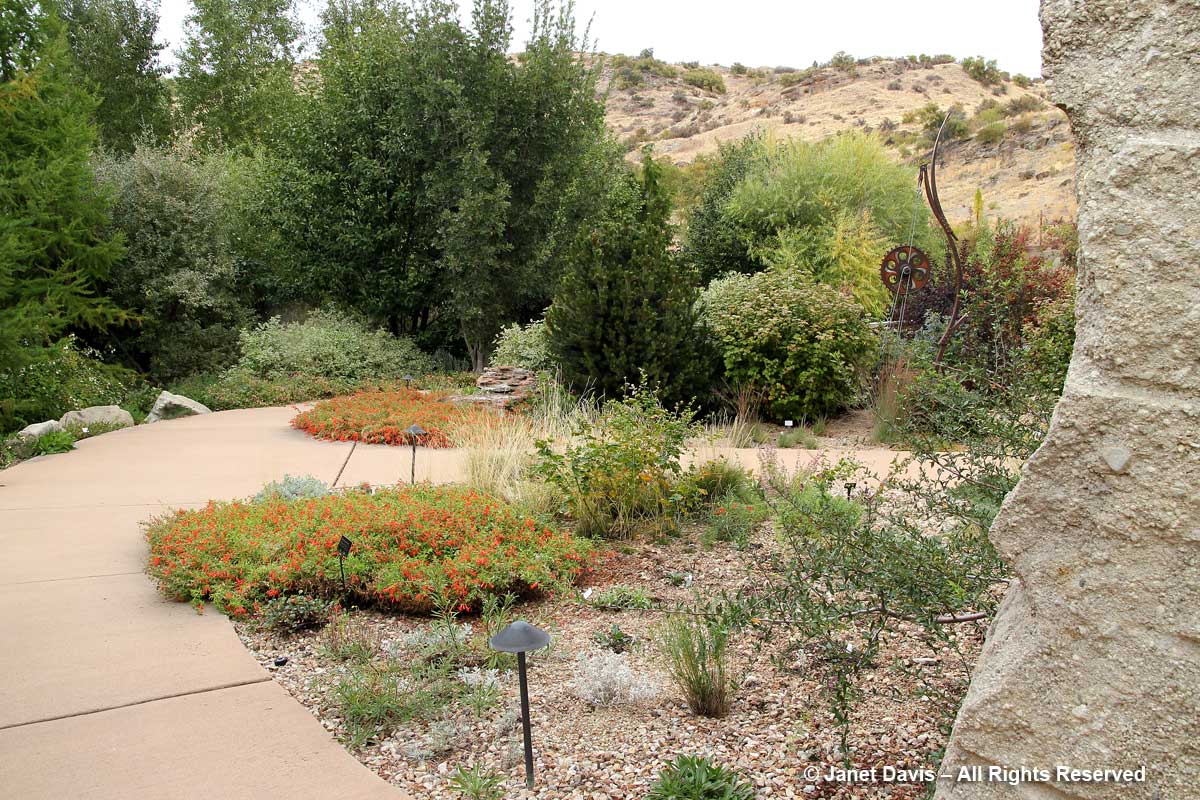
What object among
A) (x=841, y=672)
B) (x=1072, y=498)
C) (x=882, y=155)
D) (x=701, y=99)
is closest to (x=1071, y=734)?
(x=1072, y=498)

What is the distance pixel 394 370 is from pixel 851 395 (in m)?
7.64

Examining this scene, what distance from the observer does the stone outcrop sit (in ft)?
34.5

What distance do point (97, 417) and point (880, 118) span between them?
3413 centimetres

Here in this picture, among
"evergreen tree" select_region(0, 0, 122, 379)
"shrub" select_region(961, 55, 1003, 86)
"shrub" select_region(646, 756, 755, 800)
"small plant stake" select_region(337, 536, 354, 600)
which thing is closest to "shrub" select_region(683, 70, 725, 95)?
"shrub" select_region(961, 55, 1003, 86)

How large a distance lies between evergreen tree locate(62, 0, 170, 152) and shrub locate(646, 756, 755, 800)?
23.0 metres

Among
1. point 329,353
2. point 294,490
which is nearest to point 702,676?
point 294,490

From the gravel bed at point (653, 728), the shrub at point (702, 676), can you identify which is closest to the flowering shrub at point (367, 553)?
the gravel bed at point (653, 728)

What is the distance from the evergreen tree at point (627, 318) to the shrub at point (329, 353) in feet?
16.3

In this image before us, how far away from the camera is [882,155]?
733 inches

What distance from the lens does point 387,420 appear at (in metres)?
9.20

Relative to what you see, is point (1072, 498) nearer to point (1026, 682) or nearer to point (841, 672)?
point (1026, 682)

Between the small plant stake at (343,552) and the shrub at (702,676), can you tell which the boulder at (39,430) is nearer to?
the small plant stake at (343,552)

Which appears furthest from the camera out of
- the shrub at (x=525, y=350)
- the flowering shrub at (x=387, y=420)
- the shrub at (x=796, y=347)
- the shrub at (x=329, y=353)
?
the shrub at (x=329, y=353)

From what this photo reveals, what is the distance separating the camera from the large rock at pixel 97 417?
9.66 m
